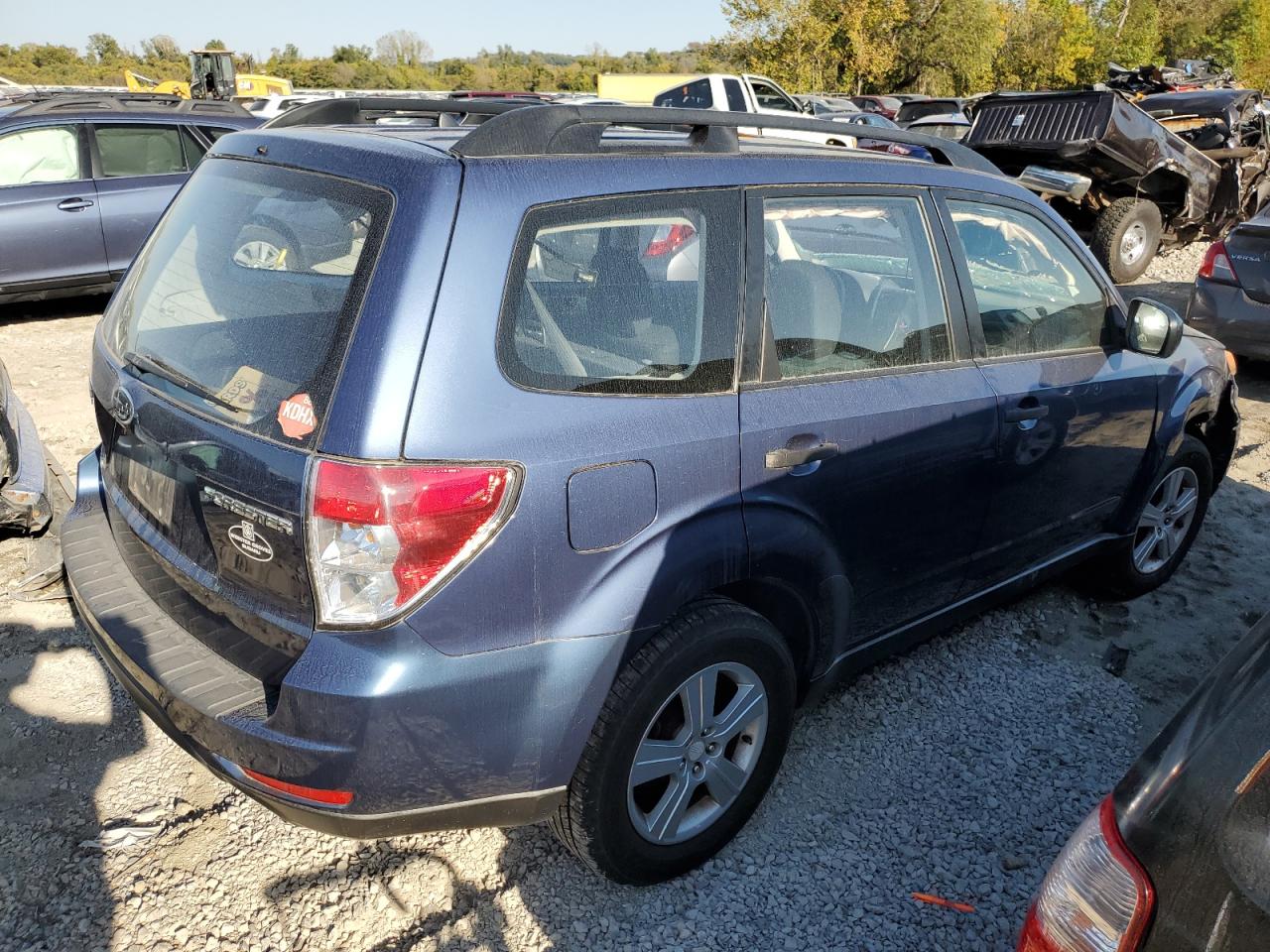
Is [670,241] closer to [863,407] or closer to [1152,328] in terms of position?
[863,407]

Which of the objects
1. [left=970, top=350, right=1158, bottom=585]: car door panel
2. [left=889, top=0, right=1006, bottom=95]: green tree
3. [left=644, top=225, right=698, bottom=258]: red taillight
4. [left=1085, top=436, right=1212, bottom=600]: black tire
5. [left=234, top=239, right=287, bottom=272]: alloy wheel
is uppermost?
[left=889, top=0, right=1006, bottom=95]: green tree

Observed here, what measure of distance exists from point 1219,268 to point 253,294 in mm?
6987

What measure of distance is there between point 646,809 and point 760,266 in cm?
139

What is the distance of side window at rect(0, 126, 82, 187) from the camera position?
7672 millimetres

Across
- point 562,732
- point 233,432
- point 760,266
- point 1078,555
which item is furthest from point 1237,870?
point 1078,555

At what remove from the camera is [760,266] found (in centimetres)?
247

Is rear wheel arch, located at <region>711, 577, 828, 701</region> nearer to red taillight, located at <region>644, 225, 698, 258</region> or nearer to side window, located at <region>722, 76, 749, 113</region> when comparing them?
red taillight, located at <region>644, 225, 698, 258</region>

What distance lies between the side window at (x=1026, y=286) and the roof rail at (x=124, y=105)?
24.7 ft

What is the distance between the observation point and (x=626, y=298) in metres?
2.25

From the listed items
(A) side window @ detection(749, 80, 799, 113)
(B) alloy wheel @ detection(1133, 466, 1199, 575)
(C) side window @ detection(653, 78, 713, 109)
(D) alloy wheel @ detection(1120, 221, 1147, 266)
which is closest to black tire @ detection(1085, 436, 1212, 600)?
(B) alloy wheel @ detection(1133, 466, 1199, 575)

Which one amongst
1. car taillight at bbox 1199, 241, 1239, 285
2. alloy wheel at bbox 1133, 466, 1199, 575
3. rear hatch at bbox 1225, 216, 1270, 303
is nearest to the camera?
alloy wheel at bbox 1133, 466, 1199, 575

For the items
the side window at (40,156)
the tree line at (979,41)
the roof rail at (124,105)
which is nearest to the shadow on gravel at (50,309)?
the side window at (40,156)

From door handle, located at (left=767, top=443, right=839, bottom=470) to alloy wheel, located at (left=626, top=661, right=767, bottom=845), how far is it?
0.50 m

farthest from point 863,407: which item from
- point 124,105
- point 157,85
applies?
point 157,85
